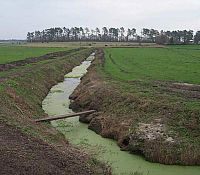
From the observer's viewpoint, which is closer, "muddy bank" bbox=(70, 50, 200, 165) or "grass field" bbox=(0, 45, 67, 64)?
"muddy bank" bbox=(70, 50, 200, 165)

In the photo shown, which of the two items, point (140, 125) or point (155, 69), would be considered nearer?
point (140, 125)

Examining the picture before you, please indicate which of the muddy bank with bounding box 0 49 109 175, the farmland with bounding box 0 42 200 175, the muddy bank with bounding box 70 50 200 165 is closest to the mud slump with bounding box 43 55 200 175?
the farmland with bounding box 0 42 200 175

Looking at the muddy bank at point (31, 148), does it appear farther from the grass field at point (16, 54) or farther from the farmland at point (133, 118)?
the grass field at point (16, 54)

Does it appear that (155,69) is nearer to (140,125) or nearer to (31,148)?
(140,125)

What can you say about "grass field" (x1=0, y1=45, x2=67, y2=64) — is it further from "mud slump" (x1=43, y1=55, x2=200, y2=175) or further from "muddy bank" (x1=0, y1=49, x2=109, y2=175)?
"mud slump" (x1=43, y1=55, x2=200, y2=175)

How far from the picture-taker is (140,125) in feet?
58.7

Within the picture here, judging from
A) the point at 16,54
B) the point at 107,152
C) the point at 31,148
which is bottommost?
the point at 107,152

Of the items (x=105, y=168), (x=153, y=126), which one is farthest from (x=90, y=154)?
(x=153, y=126)

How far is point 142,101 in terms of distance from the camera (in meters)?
21.0

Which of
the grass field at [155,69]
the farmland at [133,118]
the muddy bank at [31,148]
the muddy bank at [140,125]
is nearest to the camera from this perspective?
the muddy bank at [31,148]

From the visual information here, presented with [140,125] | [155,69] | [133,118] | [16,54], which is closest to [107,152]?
[140,125]

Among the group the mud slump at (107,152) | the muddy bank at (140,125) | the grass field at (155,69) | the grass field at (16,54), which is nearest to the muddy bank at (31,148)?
the mud slump at (107,152)

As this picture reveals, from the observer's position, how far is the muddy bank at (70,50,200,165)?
1504cm

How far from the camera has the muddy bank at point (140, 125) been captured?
592 inches
